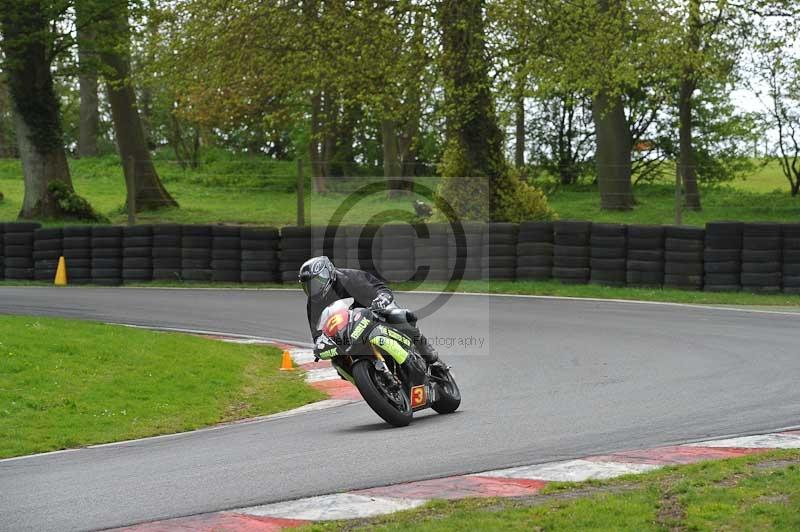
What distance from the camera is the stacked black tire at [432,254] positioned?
833 inches

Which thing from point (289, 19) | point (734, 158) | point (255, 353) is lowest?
point (255, 353)

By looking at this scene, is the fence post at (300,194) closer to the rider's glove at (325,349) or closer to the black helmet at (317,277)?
the black helmet at (317,277)

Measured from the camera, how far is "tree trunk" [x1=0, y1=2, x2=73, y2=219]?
1125 inches

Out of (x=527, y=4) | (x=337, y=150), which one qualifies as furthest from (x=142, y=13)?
(x=337, y=150)

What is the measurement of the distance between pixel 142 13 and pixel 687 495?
82.3 feet

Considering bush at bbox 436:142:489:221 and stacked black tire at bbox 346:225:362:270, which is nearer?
stacked black tire at bbox 346:225:362:270

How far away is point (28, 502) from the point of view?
6910mm

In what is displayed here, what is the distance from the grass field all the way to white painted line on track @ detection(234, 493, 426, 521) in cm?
1938

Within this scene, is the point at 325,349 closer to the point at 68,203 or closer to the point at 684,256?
the point at 684,256

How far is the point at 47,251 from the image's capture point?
22766 mm

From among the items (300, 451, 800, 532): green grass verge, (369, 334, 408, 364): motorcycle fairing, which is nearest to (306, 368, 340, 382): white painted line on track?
(369, 334, 408, 364): motorcycle fairing

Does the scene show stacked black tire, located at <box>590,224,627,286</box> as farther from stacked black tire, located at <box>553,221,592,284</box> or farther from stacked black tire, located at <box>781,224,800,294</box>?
stacked black tire, located at <box>781,224,800,294</box>

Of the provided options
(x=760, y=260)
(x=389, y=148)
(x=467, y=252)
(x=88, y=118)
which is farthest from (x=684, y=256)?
(x=88, y=118)

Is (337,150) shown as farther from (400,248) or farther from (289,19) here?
(400,248)
